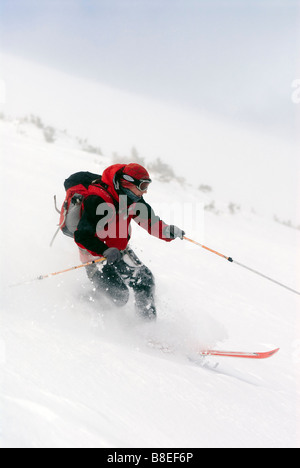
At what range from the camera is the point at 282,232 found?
11367 millimetres

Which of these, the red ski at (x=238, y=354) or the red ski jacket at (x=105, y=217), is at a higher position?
the red ski jacket at (x=105, y=217)

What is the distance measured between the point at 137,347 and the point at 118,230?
1145mm

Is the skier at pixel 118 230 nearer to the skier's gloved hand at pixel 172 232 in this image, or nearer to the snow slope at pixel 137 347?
the skier's gloved hand at pixel 172 232

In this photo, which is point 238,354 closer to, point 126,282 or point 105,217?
point 126,282

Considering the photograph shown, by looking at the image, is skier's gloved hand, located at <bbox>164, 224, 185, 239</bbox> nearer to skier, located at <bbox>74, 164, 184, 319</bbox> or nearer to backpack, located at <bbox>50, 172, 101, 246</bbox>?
skier, located at <bbox>74, 164, 184, 319</bbox>

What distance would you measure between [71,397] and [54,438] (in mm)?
415

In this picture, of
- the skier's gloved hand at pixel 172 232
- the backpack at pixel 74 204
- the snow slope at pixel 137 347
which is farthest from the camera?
the skier's gloved hand at pixel 172 232

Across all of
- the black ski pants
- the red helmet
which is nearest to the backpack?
the red helmet

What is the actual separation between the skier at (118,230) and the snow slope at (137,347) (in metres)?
0.23

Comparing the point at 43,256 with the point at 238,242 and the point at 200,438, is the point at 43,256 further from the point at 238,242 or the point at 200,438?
the point at 238,242

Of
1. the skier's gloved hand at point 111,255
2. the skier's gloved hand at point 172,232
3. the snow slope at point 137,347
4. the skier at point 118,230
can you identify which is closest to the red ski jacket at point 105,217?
the skier at point 118,230

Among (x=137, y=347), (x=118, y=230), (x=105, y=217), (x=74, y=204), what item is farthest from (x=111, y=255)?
(x=137, y=347)

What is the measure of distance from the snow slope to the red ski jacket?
0.62 m

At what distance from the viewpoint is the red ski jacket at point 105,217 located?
3.70 m
